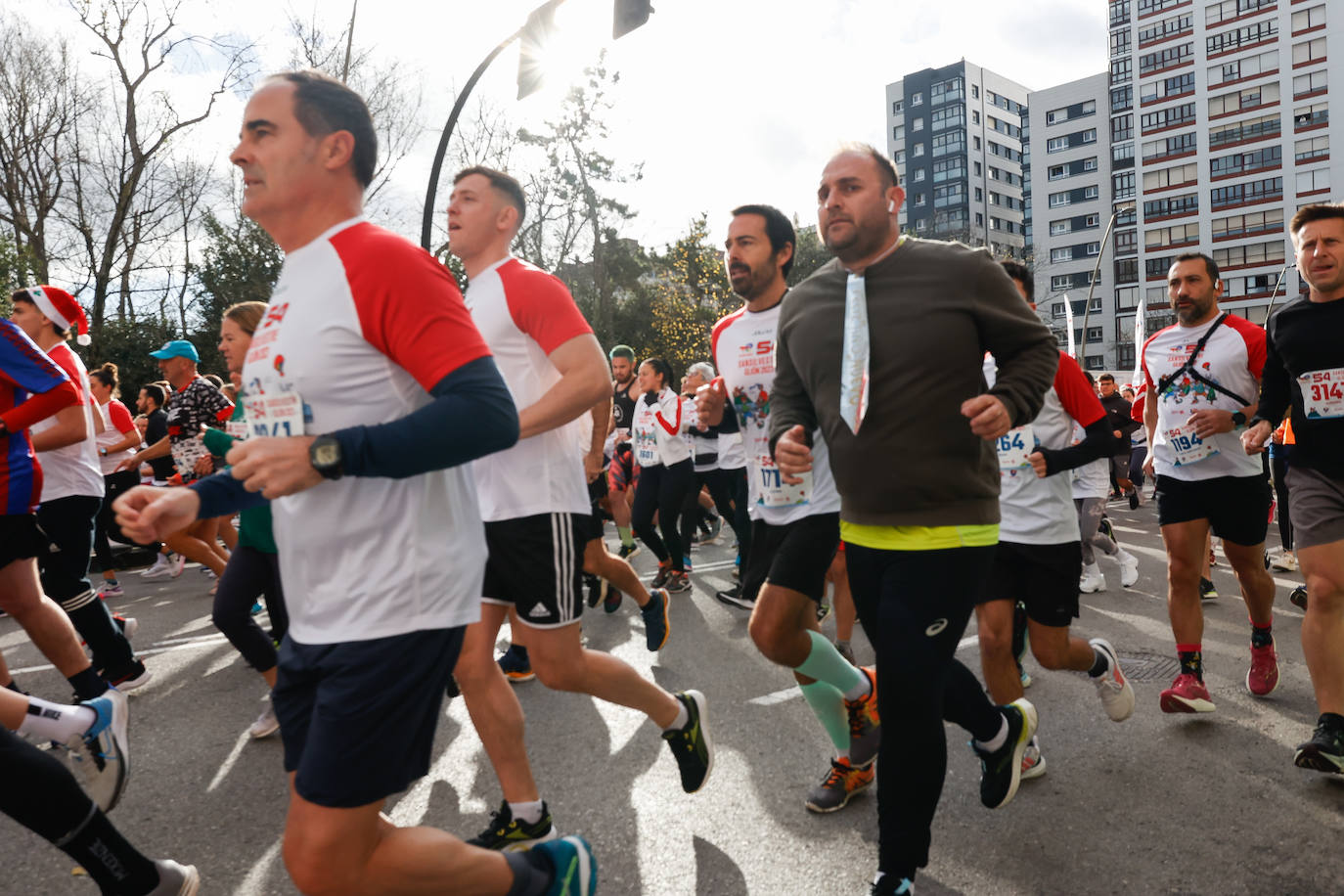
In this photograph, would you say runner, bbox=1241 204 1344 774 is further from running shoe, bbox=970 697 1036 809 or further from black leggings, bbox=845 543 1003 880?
black leggings, bbox=845 543 1003 880

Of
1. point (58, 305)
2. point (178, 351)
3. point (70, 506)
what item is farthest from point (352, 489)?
point (178, 351)

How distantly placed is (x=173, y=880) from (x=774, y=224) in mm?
3362

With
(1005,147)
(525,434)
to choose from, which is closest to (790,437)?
(525,434)

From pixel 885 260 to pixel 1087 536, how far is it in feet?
20.6

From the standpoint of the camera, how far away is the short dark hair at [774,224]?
4250 mm

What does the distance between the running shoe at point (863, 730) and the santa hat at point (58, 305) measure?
4304 millimetres

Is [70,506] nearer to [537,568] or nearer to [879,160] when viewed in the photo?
[537,568]

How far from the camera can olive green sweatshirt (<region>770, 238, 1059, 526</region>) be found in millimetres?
2635

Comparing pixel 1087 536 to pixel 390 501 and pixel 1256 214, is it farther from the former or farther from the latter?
pixel 1256 214

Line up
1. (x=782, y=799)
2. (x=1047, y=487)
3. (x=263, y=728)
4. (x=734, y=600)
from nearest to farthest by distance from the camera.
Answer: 1. (x=782, y=799)
2. (x=1047, y=487)
3. (x=263, y=728)
4. (x=734, y=600)

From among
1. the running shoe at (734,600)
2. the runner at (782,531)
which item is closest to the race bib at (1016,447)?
the runner at (782,531)

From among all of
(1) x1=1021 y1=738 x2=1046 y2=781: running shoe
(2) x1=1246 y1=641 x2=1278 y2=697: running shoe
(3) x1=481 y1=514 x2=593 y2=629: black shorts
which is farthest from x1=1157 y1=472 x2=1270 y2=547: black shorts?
(3) x1=481 y1=514 x2=593 y2=629: black shorts

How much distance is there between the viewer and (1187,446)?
4703 millimetres

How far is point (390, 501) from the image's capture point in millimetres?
1920
